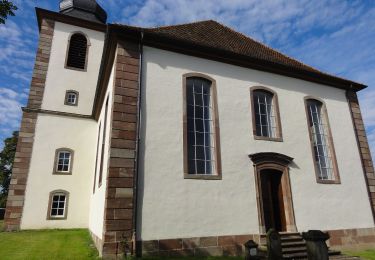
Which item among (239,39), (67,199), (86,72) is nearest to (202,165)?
(239,39)

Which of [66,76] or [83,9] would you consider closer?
[66,76]

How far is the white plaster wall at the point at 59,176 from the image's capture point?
47.8 ft

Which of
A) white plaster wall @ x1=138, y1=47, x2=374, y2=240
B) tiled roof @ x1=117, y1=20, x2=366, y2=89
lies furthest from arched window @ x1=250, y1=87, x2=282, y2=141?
tiled roof @ x1=117, y1=20, x2=366, y2=89

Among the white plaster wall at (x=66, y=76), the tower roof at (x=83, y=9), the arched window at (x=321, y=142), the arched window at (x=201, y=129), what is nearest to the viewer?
the arched window at (x=201, y=129)

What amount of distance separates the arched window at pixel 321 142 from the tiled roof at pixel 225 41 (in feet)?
4.62

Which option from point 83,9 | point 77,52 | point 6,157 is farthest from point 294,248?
point 6,157

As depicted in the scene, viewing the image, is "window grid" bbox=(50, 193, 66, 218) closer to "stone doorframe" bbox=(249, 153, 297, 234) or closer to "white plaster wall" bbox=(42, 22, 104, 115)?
"white plaster wall" bbox=(42, 22, 104, 115)

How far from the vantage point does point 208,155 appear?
30.9ft

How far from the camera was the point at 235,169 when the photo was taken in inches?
370

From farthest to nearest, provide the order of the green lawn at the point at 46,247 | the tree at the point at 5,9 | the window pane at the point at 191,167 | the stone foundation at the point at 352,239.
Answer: the stone foundation at the point at 352,239, the window pane at the point at 191,167, the green lawn at the point at 46,247, the tree at the point at 5,9

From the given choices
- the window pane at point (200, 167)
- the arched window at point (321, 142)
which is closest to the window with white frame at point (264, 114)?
the arched window at point (321, 142)

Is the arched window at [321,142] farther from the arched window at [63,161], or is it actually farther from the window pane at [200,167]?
the arched window at [63,161]

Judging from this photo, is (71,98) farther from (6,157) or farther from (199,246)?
(6,157)

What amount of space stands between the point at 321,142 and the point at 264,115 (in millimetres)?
2808
